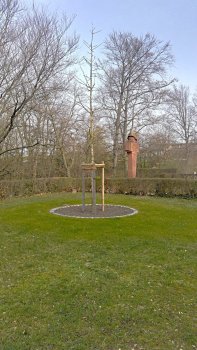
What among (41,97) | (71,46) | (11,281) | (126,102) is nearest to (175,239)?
(11,281)

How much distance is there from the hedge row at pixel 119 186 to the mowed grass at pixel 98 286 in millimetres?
5903

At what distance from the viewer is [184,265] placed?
4336 mm

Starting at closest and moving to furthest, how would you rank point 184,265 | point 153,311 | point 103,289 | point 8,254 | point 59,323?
point 59,323
point 153,311
point 103,289
point 184,265
point 8,254

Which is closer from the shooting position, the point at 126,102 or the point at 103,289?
the point at 103,289

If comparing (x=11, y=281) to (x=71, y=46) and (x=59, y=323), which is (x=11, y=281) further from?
(x=71, y=46)

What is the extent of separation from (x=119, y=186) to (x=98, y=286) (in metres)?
10.4

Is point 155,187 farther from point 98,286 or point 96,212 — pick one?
point 98,286

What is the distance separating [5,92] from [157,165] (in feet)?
58.9

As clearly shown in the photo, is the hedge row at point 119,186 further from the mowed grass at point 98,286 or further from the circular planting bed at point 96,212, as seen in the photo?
the mowed grass at point 98,286

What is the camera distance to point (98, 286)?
359 centimetres

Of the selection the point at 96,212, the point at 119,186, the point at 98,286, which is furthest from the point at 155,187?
the point at 98,286

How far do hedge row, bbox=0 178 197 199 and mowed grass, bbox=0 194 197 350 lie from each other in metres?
5.90

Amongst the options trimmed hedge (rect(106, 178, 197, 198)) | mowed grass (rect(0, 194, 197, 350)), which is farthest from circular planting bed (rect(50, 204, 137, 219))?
trimmed hedge (rect(106, 178, 197, 198))

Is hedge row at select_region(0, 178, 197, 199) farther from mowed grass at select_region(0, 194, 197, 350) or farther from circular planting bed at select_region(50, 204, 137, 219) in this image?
mowed grass at select_region(0, 194, 197, 350)
